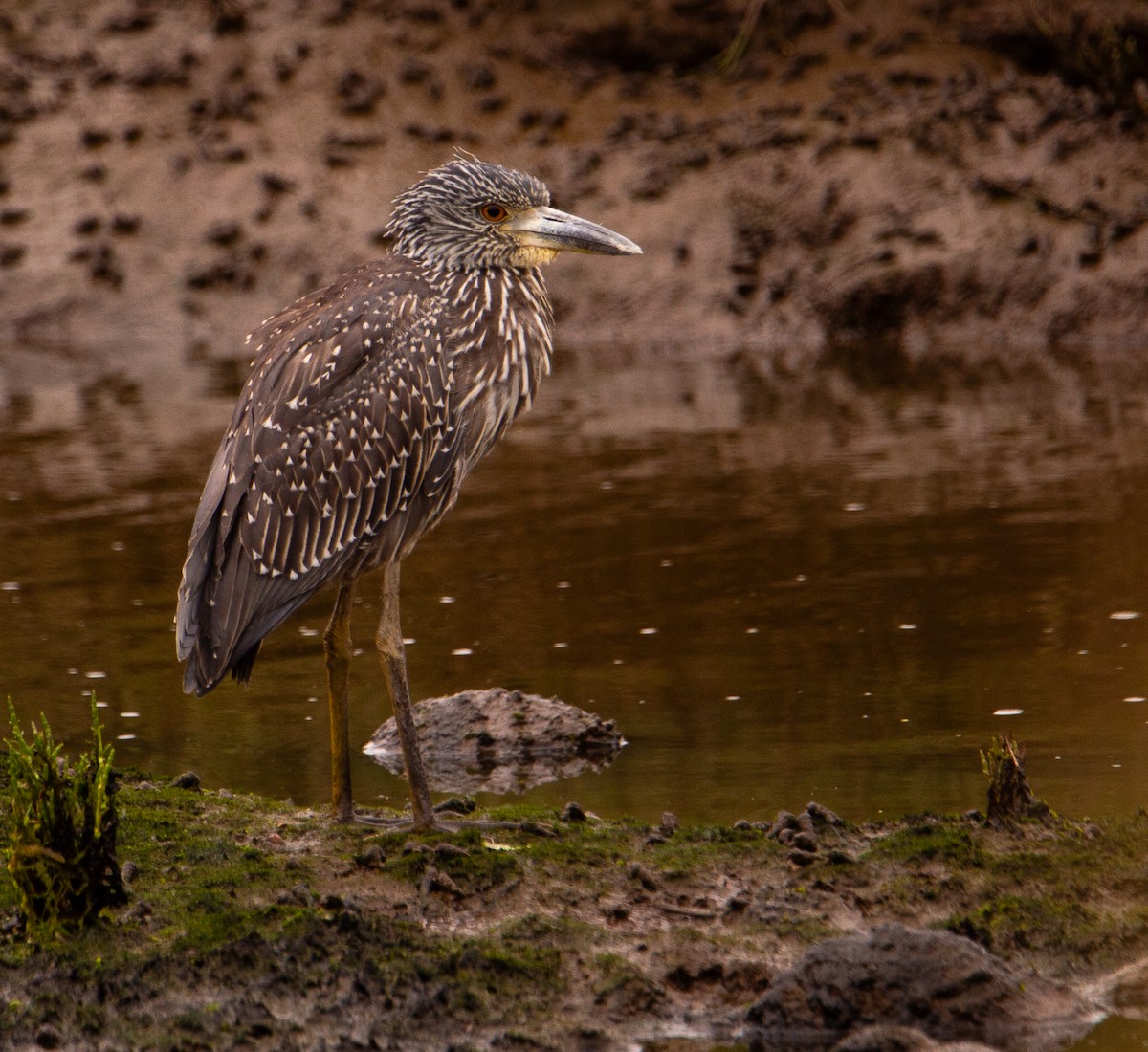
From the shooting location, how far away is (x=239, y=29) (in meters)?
21.6

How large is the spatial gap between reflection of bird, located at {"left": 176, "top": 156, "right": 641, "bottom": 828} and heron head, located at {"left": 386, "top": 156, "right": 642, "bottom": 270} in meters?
0.15

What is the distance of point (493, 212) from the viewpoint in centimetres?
720

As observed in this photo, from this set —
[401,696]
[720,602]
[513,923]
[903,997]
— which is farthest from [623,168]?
[903,997]

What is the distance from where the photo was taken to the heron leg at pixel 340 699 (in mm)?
6609

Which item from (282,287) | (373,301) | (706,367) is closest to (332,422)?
(373,301)

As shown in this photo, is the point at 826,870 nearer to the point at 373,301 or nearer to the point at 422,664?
the point at 373,301

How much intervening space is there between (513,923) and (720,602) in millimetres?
4346

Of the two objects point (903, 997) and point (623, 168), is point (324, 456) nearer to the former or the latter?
point (903, 997)

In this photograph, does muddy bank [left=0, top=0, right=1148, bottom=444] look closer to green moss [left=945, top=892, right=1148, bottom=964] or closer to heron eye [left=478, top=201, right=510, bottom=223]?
heron eye [left=478, top=201, right=510, bottom=223]

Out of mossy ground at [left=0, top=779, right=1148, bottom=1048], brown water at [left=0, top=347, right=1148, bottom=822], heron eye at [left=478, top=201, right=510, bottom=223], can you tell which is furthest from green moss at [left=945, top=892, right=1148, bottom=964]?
heron eye at [left=478, top=201, right=510, bottom=223]

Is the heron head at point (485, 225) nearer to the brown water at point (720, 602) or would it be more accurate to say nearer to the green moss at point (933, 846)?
the brown water at point (720, 602)

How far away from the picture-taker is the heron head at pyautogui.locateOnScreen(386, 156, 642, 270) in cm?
713

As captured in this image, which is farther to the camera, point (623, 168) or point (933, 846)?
point (623, 168)

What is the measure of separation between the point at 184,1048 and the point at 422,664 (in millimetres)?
4165
